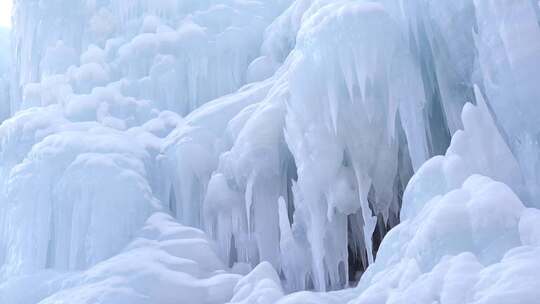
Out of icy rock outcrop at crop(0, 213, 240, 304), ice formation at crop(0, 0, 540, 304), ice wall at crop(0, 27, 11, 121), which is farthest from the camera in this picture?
ice wall at crop(0, 27, 11, 121)

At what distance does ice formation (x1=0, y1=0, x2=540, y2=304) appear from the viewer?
4402 millimetres

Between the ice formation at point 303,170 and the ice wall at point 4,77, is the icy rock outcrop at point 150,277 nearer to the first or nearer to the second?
the ice formation at point 303,170

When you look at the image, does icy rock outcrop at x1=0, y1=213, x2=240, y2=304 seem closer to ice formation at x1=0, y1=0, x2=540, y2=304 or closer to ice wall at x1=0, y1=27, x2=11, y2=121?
ice formation at x1=0, y1=0, x2=540, y2=304

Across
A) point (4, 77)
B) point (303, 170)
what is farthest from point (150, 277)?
point (4, 77)

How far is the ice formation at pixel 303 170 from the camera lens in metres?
4.40

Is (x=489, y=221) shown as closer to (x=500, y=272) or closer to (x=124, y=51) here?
(x=500, y=272)

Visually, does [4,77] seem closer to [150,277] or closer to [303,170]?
[150,277]

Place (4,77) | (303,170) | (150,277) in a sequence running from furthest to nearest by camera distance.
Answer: (4,77), (303,170), (150,277)

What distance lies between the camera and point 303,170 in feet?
21.1

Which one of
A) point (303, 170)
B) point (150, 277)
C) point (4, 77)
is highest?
point (4, 77)

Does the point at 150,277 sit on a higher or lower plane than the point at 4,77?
lower

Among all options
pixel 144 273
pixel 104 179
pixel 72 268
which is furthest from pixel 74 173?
pixel 144 273

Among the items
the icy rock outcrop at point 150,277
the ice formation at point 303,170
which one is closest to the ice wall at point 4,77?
the ice formation at point 303,170

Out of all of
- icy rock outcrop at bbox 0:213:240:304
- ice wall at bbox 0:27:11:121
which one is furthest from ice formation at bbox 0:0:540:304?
ice wall at bbox 0:27:11:121
